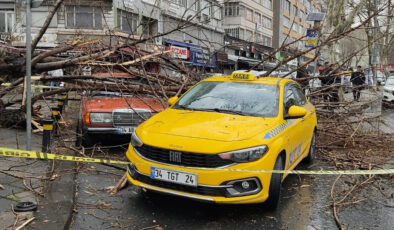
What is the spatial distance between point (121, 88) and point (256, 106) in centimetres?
370

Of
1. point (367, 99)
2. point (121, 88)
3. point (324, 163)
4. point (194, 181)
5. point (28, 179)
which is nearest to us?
point (194, 181)

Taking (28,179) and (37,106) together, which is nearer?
(28,179)

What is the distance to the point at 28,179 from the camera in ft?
16.9

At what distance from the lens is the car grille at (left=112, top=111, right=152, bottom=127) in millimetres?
7074

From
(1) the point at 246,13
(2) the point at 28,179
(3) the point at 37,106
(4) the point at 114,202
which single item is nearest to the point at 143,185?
(4) the point at 114,202

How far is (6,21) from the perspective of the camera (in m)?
27.7

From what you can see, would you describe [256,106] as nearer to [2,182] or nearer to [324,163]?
[324,163]

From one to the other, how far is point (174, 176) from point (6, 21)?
28299 millimetres

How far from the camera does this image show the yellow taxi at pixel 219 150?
4.09m

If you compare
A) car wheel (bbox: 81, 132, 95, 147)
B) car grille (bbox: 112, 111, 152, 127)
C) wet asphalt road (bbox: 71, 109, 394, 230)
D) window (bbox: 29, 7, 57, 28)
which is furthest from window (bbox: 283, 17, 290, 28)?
wet asphalt road (bbox: 71, 109, 394, 230)

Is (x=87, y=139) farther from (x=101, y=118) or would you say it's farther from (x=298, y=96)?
(x=298, y=96)

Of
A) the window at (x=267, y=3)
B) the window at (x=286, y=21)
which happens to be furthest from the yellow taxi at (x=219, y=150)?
the window at (x=286, y=21)

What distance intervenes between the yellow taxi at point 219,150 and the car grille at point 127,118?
75.3 inches

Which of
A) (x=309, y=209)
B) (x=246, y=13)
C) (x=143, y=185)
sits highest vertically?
(x=246, y=13)
